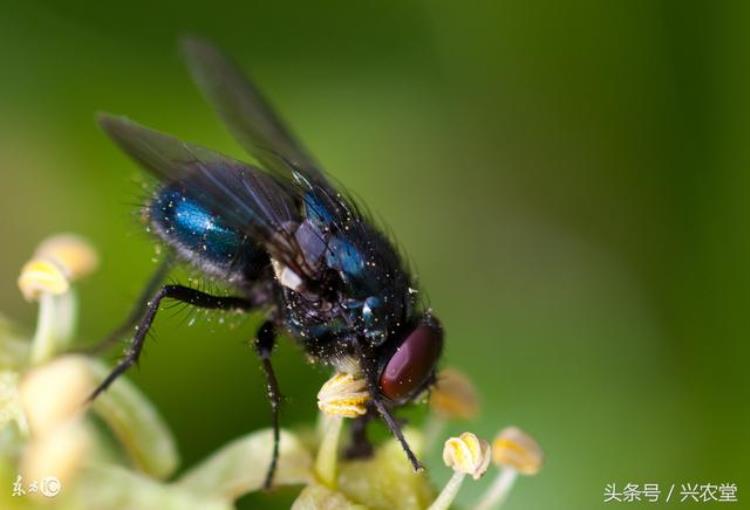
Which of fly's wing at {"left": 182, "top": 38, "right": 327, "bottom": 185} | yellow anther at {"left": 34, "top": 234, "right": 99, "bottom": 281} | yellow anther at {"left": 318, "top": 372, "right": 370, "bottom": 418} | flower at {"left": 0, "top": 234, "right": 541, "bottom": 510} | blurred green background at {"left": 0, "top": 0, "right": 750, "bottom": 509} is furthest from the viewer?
blurred green background at {"left": 0, "top": 0, "right": 750, "bottom": 509}

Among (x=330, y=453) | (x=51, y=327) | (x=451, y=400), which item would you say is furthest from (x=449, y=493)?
(x=51, y=327)

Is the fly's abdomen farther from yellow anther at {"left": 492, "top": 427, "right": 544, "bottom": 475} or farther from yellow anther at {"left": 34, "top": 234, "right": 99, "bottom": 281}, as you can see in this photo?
yellow anther at {"left": 492, "top": 427, "right": 544, "bottom": 475}

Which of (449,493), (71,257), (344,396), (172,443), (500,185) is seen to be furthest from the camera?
(500,185)

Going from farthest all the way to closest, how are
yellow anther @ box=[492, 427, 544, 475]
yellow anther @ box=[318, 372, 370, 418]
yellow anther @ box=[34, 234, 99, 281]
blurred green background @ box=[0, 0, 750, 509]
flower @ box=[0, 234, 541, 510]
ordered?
blurred green background @ box=[0, 0, 750, 509] < yellow anther @ box=[34, 234, 99, 281] < yellow anther @ box=[492, 427, 544, 475] < yellow anther @ box=[318, 372, 370, 418] < flower @ box=[0, 234, 541, 510]

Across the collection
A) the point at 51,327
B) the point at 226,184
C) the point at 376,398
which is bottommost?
the point at 376,398

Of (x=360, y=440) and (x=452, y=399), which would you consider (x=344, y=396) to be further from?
(x=452, y=399)

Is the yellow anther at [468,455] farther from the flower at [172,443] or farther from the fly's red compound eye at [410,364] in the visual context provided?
the fly's red compound eye at [410,364]

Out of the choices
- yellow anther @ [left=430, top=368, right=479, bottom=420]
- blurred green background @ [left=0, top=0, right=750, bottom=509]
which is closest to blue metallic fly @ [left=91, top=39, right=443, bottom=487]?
yellow anther @ [left=430, top=368, right=479, bottom=420]
